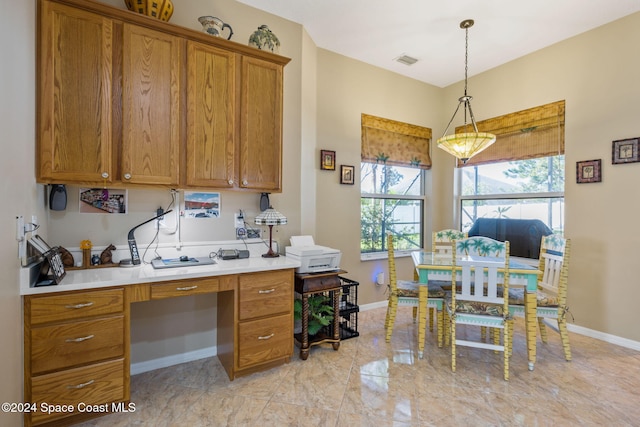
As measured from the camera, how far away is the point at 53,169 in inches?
71.6

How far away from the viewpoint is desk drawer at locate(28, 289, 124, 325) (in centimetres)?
160

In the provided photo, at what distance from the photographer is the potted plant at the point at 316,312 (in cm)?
269

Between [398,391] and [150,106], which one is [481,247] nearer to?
[398,391]

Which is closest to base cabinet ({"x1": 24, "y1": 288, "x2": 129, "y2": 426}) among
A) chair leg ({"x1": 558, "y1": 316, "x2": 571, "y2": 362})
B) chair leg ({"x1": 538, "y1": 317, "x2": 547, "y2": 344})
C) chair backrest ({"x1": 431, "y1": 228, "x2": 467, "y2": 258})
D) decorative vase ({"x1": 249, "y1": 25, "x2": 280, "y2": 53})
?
decorative vase ({"x1": 249, "y1": 25, "x2": 280, "y2": 53})

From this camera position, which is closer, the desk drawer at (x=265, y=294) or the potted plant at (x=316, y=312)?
the desk drawer at (x=265, y=294)

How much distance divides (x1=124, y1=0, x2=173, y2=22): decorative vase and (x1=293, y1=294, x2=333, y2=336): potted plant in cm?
240

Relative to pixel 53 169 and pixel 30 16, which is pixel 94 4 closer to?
pixel 30 16

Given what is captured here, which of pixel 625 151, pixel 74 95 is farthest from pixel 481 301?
pixel 74 95

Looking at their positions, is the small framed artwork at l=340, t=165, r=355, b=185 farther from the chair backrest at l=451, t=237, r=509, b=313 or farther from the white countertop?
the chair backrest at l=451, t=237, r=509, b=313

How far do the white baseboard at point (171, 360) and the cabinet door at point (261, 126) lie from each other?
4.80 feet

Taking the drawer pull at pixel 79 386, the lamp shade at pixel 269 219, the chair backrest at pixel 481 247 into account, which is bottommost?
the drawer pull at pixel 79 386

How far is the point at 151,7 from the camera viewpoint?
209 cm

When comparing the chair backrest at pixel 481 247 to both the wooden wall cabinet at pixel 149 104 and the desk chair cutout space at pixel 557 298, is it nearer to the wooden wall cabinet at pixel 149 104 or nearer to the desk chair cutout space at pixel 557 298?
the desk chair cutout space at pixel 557 298

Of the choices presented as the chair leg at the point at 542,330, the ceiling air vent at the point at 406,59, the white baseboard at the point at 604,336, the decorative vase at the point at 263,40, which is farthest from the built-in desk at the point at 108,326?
the ceiling air vent at the point at 406,59
